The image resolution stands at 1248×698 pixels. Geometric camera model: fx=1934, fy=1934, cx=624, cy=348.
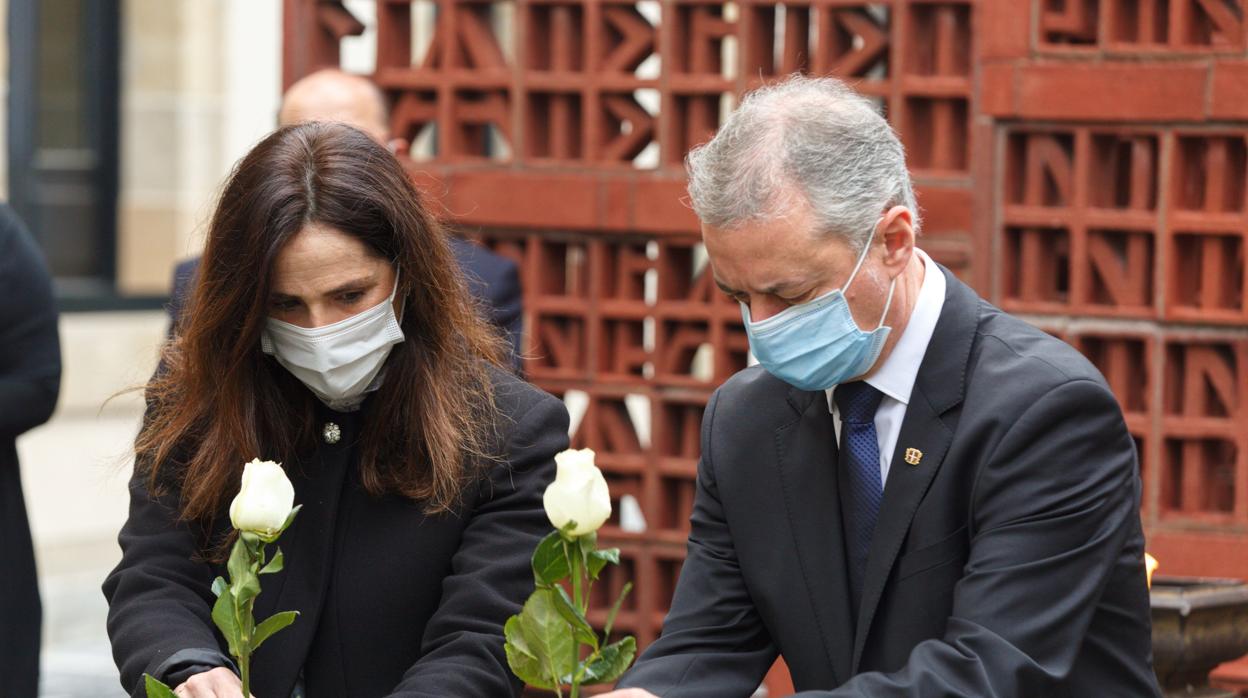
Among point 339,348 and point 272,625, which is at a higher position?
point 339,348

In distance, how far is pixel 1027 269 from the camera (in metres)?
4.53

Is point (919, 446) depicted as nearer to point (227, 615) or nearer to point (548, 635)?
point (548, 635)

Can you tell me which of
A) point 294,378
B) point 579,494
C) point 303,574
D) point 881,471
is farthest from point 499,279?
point 579,494

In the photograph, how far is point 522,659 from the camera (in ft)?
7.94

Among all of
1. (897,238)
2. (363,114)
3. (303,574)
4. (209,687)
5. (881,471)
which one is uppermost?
(363,114)

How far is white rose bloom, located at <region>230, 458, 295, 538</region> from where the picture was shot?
237 cm

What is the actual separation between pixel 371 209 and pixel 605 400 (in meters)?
2.23

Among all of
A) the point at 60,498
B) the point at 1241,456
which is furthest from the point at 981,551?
the point at 60,498

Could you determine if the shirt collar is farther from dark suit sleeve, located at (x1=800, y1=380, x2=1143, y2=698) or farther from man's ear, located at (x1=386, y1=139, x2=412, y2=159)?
man's ear, located at (x1=386, y1=139, x2=412, y2=159)

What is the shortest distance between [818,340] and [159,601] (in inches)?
44.2

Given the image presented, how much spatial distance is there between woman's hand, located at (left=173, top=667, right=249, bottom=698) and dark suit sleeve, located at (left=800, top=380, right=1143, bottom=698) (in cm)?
83

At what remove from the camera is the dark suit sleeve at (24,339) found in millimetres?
4367

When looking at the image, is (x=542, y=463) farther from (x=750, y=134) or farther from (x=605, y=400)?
(x=605, y=400)

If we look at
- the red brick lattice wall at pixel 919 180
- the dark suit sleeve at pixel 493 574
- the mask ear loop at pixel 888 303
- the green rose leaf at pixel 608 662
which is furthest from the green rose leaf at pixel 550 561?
the red brick lattice wall at pixel 919 180
